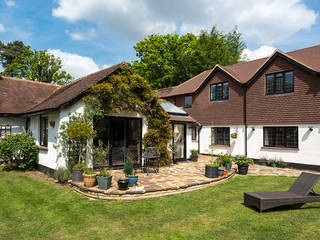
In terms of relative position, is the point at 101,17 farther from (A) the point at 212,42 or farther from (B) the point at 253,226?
(A) the point at 212,42

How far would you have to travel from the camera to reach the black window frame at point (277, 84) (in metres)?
14.9

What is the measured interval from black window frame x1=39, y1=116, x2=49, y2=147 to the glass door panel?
790 cm

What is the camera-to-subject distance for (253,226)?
17.5 feet

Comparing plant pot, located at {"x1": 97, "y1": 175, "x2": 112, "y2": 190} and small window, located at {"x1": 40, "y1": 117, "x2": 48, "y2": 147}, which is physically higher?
small window, located at {"x1": 40, "y1": 117, "x2": 48, "y2": 147}

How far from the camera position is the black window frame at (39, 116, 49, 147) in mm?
12391

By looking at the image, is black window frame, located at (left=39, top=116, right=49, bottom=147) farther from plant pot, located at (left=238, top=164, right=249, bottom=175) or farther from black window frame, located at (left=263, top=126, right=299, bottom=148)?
black window frame, located at (left=263, top=126, right=299, bottom=148)

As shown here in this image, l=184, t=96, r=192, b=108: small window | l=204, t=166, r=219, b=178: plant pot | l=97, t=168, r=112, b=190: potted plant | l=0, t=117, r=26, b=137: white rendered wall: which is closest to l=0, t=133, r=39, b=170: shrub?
l=0, t=117, r=26, b=137: white rendered wall

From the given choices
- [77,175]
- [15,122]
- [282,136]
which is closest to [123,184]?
[77,175]

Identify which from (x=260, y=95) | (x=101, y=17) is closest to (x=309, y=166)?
(x=260, y=95)

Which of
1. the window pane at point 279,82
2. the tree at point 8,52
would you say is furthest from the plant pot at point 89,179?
the tree at point 8,52

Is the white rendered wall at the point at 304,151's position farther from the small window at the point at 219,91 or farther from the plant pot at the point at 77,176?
the plant pot at the point at 77,176

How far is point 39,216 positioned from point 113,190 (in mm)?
2414

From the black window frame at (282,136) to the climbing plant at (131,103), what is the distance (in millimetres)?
7632

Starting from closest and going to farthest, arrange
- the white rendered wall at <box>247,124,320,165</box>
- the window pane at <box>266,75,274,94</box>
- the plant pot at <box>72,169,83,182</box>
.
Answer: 1. the plant pot at <box>72,169,83,182</box>
2. the white rendered wall at <box>247,124,320,165</box>
3. the window pane at <box>266,75,274,94</box>
